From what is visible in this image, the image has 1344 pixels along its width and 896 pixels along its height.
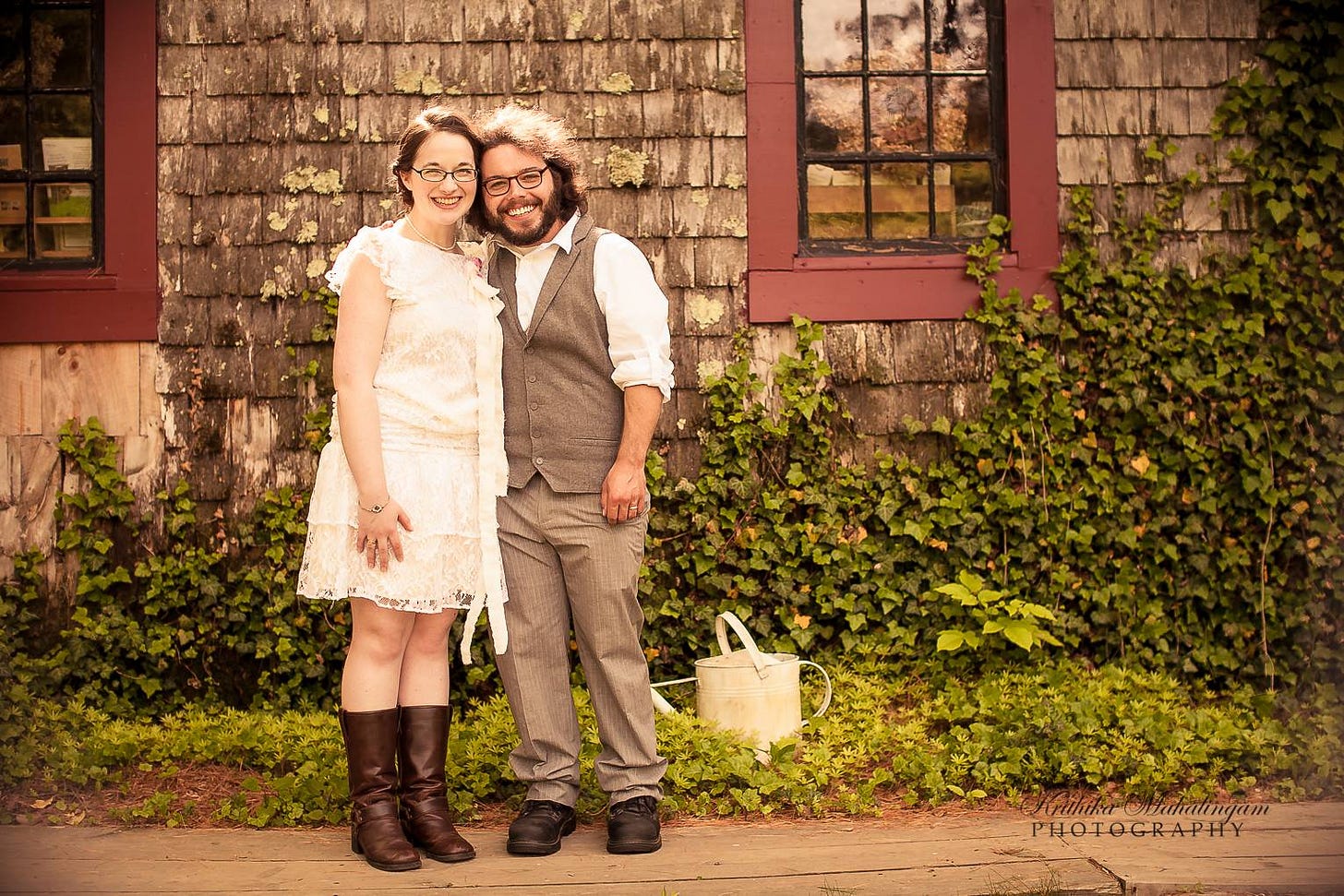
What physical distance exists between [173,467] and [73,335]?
63cm

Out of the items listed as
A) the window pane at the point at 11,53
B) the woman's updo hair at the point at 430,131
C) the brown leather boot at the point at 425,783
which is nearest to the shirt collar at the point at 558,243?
the woman's updo hair at the point at 430,131

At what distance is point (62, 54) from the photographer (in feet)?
15.4

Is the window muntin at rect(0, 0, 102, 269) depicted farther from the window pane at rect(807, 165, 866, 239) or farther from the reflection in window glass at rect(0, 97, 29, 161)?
the window pane at rect(807, 165, 866, 239)

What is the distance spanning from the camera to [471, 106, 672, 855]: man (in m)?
3.00

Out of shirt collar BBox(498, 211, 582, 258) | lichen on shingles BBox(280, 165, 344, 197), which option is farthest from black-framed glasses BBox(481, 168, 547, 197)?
lichen on shingles BBox(280, 165, 344, 197)

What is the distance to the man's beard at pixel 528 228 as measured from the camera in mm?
3023

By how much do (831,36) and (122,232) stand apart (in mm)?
2947

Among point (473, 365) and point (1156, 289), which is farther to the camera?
point (1156, 289)

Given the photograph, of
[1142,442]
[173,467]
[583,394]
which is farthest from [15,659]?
[1142,442]

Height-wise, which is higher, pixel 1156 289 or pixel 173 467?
pixel 1156 289

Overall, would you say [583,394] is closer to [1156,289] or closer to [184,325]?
[184,325]

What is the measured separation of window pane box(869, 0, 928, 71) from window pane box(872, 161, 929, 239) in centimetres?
41

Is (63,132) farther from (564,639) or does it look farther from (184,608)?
(564,639)

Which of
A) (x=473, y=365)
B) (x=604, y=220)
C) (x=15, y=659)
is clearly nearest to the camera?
(x=473, y=365)
